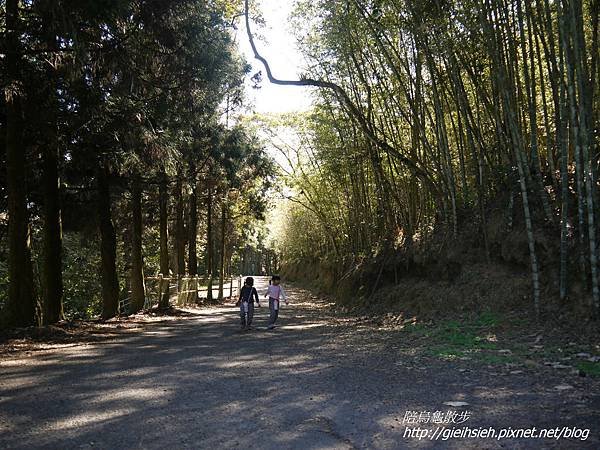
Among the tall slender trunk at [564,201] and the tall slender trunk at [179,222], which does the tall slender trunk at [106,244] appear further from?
the tall slender trunk at [564,201]

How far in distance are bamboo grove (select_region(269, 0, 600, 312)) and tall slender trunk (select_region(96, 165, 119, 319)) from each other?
5533 mm

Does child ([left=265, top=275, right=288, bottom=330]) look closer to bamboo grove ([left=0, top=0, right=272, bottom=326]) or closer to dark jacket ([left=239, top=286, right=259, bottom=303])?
dark jacket ([left=239, top=286, right=259, bottom=303])

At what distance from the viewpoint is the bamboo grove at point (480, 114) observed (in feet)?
22.0

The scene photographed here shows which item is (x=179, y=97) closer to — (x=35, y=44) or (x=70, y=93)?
(x=70, y=93)

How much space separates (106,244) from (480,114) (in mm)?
9476

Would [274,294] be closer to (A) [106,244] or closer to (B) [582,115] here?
(A) [106,244]

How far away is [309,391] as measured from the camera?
466cm

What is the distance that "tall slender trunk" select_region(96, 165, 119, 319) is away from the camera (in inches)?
458

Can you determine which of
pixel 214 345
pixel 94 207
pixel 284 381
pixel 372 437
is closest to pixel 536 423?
pixel 372 437

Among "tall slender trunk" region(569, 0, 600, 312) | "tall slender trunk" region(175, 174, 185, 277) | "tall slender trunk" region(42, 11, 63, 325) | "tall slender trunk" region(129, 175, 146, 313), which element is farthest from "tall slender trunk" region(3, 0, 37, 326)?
"tall slender trunk" region(569, 0, 600, 312)

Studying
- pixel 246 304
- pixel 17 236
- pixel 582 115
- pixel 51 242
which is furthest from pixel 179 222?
pixel 582 115

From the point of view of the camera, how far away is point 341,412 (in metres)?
3.93

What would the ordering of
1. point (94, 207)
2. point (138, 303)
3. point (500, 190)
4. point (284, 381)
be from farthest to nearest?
1. point (138, 303)
2. point (94, 207)
3. point (500, 190)
4. point (284, 381)

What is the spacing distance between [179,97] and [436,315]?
22.5 feet
